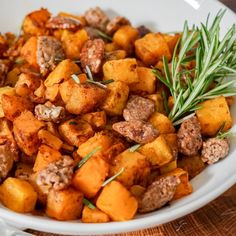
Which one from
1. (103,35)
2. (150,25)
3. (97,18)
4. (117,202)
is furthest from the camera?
(150,25)

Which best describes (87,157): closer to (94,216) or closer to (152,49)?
(94,216)

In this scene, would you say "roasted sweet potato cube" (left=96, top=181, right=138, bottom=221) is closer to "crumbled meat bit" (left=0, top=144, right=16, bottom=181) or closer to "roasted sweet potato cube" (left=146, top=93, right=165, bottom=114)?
"crumbled meat bit" (left=0, top=144, right=16, bottom=181)

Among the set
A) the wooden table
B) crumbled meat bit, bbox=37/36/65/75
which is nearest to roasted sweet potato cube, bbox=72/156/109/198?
the wooden table

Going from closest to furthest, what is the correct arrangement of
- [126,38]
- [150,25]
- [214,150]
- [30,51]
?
1. [214,150]
2. [30,51]
3. [126,38]
4. [150,25]

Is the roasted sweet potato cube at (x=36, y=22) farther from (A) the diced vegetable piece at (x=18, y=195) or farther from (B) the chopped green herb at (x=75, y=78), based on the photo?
(A) the diced vegetable piece at (x=18, y=195)

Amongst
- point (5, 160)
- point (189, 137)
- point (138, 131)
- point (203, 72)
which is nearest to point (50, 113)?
point (5, 160)

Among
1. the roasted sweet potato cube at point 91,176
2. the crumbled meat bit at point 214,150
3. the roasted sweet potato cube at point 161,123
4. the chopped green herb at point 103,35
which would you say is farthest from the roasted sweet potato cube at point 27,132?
the chopped green herb at point 103,35
